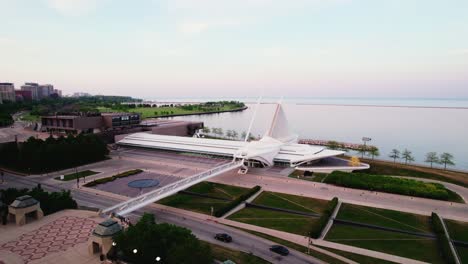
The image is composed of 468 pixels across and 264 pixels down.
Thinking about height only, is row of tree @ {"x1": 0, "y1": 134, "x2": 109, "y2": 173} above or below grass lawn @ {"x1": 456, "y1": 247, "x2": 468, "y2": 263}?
above

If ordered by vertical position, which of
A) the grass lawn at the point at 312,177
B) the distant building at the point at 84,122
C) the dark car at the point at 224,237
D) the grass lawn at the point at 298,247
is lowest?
the grass lawn at the point at 298,247

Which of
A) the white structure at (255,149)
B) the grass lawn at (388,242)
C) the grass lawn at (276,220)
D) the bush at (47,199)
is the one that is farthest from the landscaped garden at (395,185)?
the bush at (47,199)

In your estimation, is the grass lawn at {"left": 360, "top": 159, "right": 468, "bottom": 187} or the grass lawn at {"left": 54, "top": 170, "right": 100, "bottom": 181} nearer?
the grass lawn at {"left": 54, "top": 170, "right": 100, "bottom": 181}

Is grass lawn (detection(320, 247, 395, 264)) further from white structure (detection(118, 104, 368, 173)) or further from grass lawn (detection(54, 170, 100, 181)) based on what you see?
grass lawn (detection(54, 170, 100, 181))

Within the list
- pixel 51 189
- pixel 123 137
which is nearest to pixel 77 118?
pixel 123 137

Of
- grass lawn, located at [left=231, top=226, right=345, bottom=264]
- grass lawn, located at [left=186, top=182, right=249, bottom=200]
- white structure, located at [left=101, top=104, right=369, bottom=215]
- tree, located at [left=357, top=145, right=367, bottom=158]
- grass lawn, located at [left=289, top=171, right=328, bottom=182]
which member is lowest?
grass lawn, located at [left=231, top=226, right=345, bottom=264]

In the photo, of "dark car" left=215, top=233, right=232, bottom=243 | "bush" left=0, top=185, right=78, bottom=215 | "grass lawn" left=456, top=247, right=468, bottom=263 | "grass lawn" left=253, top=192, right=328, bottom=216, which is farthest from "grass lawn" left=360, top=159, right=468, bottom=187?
"bush" left=0, top=185, right=78, bottom=215

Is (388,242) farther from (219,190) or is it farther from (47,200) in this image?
(47,200)

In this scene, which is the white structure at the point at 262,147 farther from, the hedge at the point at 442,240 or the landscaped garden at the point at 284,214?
the hedge at the point at 442,240
